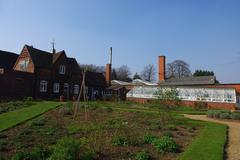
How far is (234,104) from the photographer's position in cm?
3288

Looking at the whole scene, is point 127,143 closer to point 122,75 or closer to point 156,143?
point 156,143

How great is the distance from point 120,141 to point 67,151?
300 cm

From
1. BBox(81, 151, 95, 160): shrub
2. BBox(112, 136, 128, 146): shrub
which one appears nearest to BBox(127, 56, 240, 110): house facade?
BBox(112, 136, 128, 146): shrub

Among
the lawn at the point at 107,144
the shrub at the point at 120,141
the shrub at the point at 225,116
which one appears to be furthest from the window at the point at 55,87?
the shrub at the point at 120,141

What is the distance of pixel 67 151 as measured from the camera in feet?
21.4

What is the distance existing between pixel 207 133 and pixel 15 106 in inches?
601

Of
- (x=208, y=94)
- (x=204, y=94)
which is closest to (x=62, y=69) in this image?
(x=204, y=94)

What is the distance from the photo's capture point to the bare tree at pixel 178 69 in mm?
77000

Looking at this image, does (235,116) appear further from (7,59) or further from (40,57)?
(7,59)

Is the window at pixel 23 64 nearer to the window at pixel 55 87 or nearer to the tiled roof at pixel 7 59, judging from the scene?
the tiled roof at pixel 7 59

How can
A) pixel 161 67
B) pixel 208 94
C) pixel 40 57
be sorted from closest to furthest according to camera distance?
pixel 208 94, pixel 40 57, pixel 161 67

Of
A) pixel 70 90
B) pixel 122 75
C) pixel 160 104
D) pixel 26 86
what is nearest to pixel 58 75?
pixel 70 90

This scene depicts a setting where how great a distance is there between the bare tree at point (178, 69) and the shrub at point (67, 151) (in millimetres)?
72667

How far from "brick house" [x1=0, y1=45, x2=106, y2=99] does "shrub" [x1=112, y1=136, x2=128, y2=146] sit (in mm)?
23209
